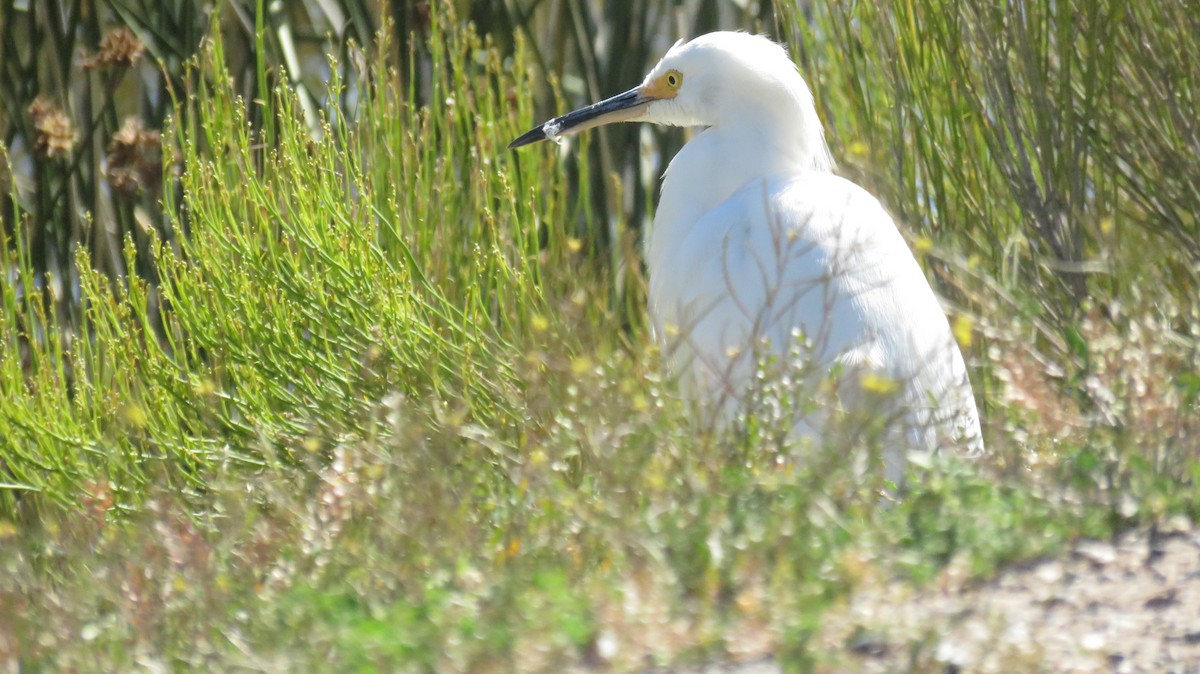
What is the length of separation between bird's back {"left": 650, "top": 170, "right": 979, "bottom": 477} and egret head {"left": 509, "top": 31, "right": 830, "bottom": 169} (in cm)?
21

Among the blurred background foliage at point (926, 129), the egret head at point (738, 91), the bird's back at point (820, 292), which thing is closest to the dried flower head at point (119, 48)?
the blurred background foliage at point (926, 129)

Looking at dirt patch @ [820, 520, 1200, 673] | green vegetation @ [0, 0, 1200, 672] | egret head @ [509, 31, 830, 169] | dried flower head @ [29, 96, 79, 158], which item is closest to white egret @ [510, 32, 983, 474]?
egret head @ [509, 31, 830, 169]

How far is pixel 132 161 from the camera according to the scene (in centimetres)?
573

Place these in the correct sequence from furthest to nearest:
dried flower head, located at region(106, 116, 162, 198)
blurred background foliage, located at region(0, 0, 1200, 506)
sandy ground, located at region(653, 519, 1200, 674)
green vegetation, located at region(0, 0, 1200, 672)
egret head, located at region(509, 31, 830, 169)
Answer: dried flower head, located at region(106, 116, 162, 198) → blurred background foliage, located at region(0, 0, 1200, 506) → egret head, located at region(509, 31, 830, 169) → green vegetation, located at region(0, 0, 1200, 672) → sandy ground, located at region(653, 519, 1200, 674)

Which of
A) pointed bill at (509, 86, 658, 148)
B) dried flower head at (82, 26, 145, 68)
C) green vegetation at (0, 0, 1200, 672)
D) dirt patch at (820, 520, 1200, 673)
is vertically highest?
dried flower head at (82, 26, 145, 68)

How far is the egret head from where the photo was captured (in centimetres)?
448

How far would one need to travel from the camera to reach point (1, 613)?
2.57m

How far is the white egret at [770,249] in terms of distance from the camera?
3781 millimetres

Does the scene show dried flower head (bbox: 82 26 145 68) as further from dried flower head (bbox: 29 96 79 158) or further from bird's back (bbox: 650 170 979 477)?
bird's back (bbox: 650 170 979 477)

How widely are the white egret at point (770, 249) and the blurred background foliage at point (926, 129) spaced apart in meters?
0.21

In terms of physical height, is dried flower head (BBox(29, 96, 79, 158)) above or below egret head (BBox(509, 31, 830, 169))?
above

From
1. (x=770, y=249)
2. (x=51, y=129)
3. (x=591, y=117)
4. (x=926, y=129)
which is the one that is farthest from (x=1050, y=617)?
(x=51, y=129)

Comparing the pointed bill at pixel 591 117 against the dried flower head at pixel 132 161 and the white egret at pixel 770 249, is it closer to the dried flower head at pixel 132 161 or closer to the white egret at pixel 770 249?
the white egret at pixel 770 249

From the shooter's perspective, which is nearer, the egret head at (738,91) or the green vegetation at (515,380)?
the green vegetation at (515,380)
